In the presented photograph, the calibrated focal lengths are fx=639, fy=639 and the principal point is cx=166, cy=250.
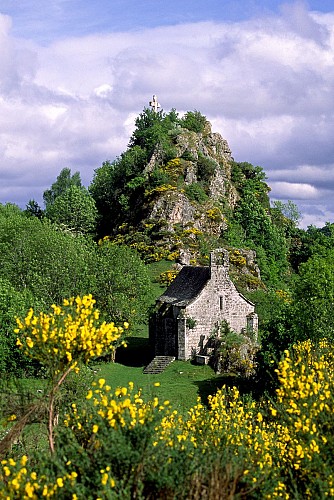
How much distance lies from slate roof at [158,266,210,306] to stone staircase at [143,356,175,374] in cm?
554

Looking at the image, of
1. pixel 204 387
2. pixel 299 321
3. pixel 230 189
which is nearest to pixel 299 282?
pixel 299 321

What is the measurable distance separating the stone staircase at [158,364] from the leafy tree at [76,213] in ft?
213

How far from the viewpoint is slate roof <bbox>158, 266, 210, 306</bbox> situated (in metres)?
65.8

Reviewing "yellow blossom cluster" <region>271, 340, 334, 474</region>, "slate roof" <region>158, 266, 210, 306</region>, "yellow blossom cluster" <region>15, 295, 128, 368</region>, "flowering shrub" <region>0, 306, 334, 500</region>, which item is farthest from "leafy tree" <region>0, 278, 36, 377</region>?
"yellow blossom cluster" <region>271, 340, 334, 474</region>

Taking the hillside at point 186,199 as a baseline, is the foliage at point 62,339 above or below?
below

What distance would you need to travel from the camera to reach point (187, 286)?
6856 centimetres

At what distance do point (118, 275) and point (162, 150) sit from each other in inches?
2254

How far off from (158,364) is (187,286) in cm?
1015

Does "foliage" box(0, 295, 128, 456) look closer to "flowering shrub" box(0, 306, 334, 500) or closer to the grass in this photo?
"flowering shrub" box(0, 306, 334, 500)

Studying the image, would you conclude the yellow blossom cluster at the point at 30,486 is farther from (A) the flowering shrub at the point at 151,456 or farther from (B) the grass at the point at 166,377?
(B) the grass at the point at 166,377

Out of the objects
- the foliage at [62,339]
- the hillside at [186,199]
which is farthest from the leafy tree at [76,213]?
the foliage at [62,339]

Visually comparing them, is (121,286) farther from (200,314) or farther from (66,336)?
(66,336)

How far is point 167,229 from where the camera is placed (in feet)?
333

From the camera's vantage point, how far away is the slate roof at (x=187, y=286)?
6581 centimetres
